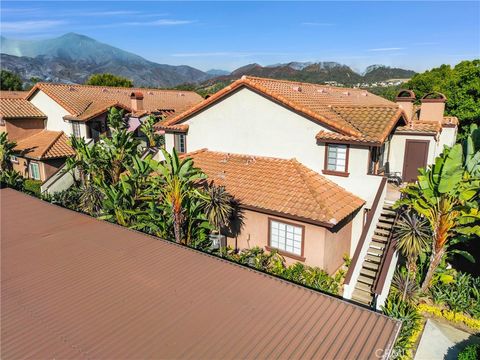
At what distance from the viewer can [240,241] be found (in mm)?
16109

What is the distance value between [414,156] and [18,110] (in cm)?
3265

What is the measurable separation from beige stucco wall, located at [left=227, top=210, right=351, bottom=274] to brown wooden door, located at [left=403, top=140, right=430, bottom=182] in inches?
277

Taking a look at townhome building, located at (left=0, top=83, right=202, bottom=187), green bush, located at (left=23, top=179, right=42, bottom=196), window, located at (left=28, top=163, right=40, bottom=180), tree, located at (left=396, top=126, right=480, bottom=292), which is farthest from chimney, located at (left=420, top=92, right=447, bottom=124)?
window, located at (left=28, top=163, right=40, bottom=180)

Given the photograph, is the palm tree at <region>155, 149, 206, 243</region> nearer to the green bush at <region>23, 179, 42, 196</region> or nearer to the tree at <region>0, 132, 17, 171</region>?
the green bush at <region>23, 179, 42, 196</region>

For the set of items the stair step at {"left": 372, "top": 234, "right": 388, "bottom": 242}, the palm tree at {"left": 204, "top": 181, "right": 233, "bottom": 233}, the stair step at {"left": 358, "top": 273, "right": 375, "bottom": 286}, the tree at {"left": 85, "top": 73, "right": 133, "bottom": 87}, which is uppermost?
the tree at {"left": 85, "top": 73, "right": 133, "bottom": 87}

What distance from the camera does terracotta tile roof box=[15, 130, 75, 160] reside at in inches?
1065

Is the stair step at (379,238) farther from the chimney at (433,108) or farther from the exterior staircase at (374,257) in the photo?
the chimney at (433,108)

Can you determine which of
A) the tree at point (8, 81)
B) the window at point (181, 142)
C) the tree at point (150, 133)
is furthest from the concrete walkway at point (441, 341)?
the tree at point (8, 81)

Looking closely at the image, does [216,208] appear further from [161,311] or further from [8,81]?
[8,81]

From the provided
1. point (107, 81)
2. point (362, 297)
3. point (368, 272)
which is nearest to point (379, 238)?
point (368, 272)

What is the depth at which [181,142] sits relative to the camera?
2162 cm

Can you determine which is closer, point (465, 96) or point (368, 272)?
point (368, 272)

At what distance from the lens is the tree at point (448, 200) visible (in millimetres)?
11672

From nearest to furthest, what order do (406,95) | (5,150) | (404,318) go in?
1. (404,318)
2. (406,95)
3. (5,150)
